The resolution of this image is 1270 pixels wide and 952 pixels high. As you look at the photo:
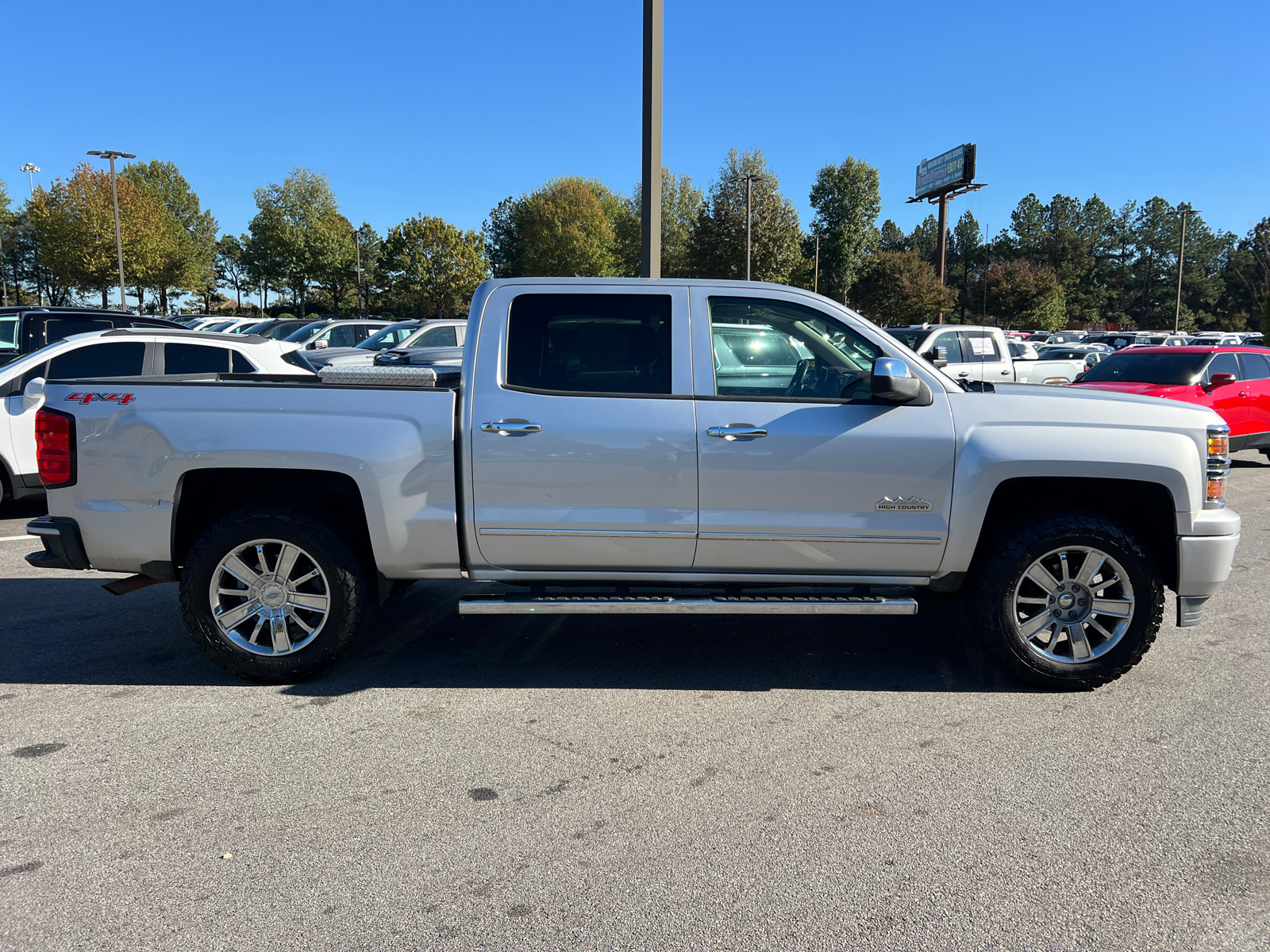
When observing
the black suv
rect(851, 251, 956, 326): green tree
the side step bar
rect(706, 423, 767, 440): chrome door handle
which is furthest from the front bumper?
rect(851, 251, 956, 326): green tree

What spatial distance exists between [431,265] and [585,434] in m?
58.5

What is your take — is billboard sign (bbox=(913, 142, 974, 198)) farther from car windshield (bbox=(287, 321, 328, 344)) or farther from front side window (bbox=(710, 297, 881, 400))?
front side window (bbox=(710, 297, 881, 400))

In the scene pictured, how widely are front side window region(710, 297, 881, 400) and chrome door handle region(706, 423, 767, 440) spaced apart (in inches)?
8.9

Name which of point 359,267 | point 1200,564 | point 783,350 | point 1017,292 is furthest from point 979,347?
point 359,267

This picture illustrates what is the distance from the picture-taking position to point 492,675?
4.74 meters

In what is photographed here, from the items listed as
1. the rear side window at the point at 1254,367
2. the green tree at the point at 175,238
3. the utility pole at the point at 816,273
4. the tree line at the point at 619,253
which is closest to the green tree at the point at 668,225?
the tree line at the point at 619,253

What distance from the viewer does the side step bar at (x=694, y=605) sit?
14.3 feet

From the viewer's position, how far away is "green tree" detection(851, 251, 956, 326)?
178ft

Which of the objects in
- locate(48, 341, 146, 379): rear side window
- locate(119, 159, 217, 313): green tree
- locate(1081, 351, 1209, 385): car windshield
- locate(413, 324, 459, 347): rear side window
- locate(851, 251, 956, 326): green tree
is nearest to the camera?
locate(48, 341, 146, 379): rear side window

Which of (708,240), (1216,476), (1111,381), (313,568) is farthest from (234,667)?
(708,240)

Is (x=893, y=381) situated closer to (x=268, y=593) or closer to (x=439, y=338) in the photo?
(x=268, y=593)

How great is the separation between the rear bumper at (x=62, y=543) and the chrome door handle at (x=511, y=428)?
6.76 ft

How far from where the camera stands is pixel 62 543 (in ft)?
14.8

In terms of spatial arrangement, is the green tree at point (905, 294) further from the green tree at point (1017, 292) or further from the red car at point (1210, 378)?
the red car at point (1210, 378)
